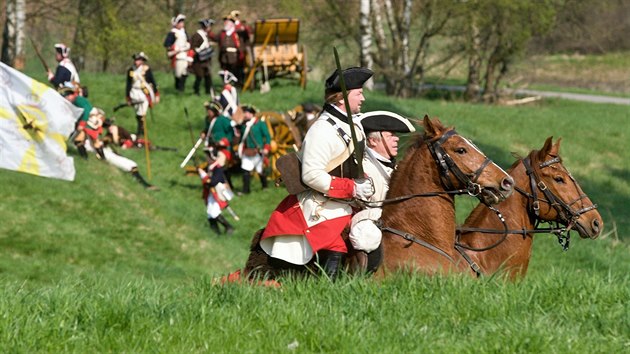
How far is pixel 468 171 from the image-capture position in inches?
344

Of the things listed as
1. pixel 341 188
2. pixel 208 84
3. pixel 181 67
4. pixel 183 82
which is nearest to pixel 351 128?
pixel 341 188

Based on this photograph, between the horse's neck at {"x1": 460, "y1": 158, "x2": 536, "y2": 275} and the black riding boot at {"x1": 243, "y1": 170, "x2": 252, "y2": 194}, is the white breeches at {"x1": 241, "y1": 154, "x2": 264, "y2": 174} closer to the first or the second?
the black riding boot at {"x1": 243, "y1": 170, "x2": 252, "y2": 194}

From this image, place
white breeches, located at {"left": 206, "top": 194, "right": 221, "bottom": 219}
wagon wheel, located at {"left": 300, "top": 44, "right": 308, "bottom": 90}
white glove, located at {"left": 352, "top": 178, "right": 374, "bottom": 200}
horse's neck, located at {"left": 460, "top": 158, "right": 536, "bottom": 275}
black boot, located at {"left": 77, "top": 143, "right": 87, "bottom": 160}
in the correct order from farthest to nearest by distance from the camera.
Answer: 1. wagon wheel, located at {"left": 300, "top": 44, "right": 308, "bottom": 90}
2. black boot, located at {"left": 77, "top": 143, "right": 87, "bottom": 160}
3. white breeches, located at {"left": 206, "top": 194, "right": 221, "bottom": 219}
4. horse's neck, located at {"left": 460, "top": 158, "right": 536, "bottom": 275}
5. white glove, located at {"left": 352, "top": 178, "right": 374, "bottom": 200}

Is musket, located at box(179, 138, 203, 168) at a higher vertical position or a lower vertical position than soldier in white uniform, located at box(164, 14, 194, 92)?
lower

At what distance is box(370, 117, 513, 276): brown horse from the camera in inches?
342

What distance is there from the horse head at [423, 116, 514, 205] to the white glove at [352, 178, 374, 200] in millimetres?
668

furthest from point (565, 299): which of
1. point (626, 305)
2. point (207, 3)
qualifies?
point (207, 3)

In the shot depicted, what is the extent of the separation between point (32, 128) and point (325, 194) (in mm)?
6890

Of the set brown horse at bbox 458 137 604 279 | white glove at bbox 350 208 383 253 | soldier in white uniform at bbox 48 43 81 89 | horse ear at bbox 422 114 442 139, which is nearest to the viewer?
white glove at bbox 350 208 383 253

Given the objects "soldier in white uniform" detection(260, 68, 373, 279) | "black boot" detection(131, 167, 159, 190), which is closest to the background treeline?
"black boot" detection(131, 167, 159, 190)

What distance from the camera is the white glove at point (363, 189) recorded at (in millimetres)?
8375

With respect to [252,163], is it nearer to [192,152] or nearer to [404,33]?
[192,152]

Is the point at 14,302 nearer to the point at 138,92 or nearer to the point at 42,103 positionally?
the point at 42,103

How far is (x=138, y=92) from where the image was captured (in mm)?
27922
